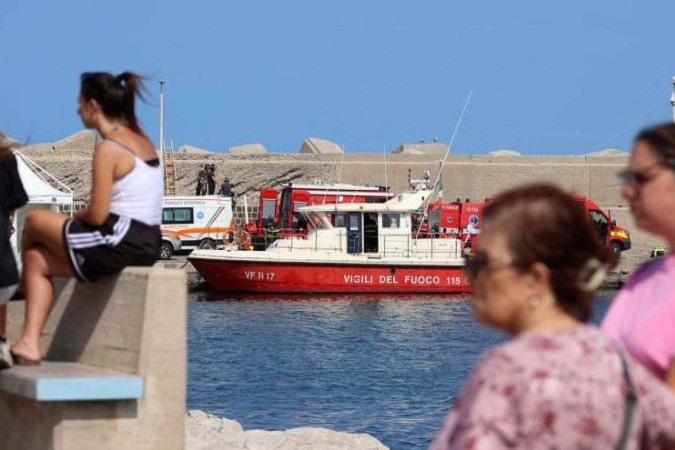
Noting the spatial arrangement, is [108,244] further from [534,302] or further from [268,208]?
[268,208]

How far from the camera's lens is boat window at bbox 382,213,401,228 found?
129 ft

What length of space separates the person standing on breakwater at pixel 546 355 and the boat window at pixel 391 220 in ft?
120

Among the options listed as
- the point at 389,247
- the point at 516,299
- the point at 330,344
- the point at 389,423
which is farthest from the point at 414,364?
the point at 516,299

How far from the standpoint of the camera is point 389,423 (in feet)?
57.6

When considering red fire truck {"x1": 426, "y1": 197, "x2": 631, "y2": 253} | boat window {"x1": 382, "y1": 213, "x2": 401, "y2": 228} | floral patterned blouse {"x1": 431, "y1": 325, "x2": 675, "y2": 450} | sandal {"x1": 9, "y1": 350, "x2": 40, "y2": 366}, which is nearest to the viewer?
floral patterned blouse {"x1": 431, "y1": 325, "x2": 675, "y2": 450}

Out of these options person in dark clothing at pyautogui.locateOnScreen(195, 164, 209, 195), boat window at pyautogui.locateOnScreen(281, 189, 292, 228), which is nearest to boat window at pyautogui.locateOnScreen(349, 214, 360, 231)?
boat window at pyautogui.locateOnScreen(281, 189, 292, 228)

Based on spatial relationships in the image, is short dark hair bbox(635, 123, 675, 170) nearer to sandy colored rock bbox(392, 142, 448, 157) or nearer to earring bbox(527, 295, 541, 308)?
earring bbox(527, 295, 541, 308)

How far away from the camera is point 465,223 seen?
4541 centimetres

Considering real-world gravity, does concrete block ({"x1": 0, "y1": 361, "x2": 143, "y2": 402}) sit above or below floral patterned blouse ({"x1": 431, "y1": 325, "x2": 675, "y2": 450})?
below

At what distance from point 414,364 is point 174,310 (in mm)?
19548

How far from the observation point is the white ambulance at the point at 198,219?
4744 cm

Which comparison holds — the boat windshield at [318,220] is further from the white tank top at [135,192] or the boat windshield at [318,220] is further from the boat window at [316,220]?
the white tank top at [135,192]

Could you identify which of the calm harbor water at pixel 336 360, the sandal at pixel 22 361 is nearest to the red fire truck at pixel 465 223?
the calm harbor water at pixel 336 360

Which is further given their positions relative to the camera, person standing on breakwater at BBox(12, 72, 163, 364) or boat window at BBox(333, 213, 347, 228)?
boat window at BBox(333, 213, 347, 228)
